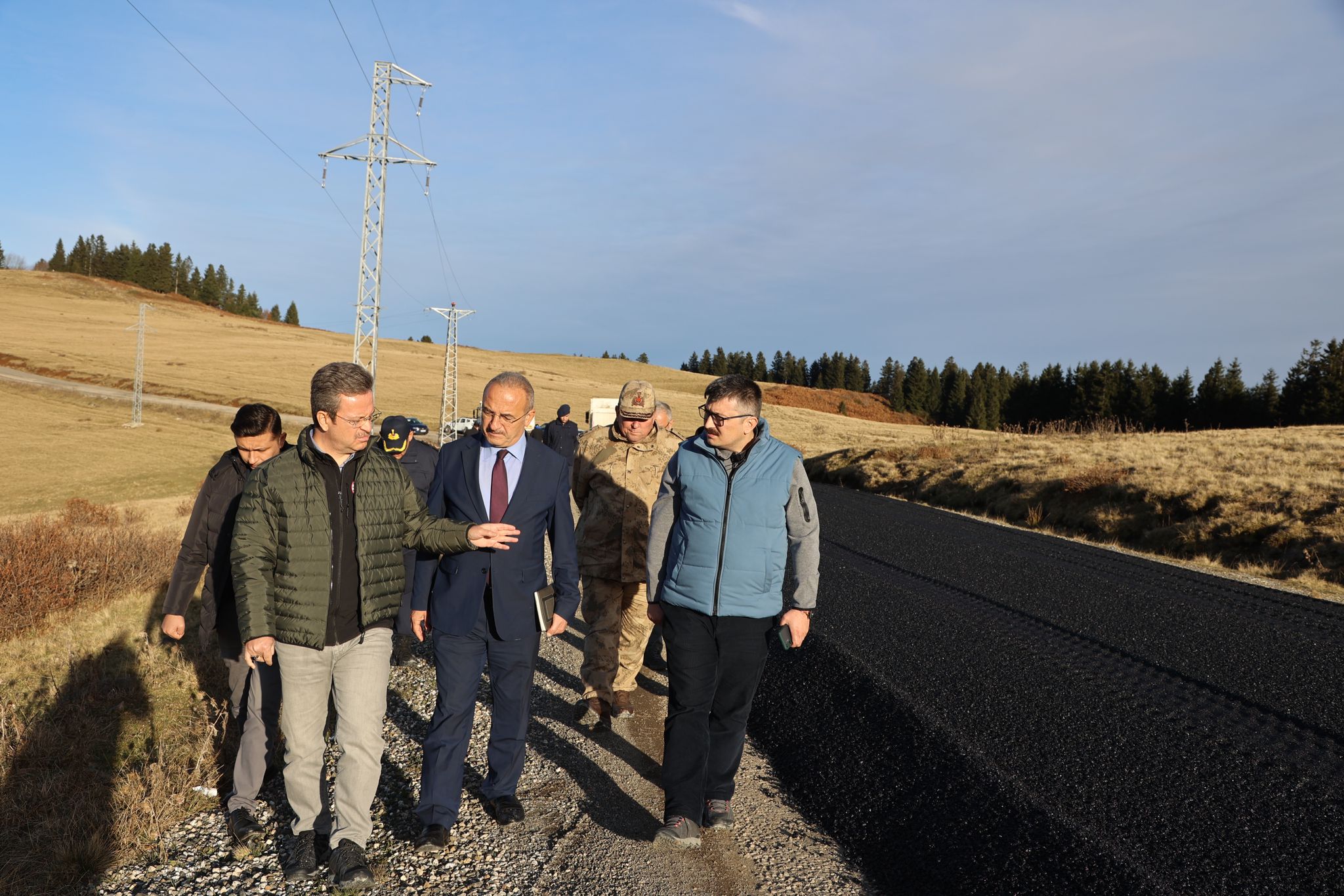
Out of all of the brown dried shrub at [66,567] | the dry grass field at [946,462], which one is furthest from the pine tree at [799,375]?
the brown dried shrub at [66,567]

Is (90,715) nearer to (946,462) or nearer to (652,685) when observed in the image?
(652,685)

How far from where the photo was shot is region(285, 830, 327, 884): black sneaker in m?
3.65

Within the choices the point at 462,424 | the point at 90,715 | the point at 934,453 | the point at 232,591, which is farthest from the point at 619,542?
the point at 462,424

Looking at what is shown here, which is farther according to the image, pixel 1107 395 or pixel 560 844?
pixel 1107 395

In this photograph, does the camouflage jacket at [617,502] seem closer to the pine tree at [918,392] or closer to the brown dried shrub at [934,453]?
the brown dried shrub at [934,453]

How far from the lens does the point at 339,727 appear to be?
3818 millimetres

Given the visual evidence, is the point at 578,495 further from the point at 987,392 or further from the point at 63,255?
the point at 63,255

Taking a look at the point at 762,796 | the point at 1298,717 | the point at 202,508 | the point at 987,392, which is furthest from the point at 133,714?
the point at 987,392

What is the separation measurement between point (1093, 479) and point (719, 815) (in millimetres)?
18504

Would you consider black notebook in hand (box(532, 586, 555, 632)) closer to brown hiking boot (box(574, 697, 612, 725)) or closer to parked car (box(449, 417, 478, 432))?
brown hiking boot (box(574, 697, 612, 725))

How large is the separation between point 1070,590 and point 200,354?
244 ft

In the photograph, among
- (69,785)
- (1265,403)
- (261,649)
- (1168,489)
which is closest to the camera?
(261,649)

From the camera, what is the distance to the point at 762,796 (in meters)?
4.79

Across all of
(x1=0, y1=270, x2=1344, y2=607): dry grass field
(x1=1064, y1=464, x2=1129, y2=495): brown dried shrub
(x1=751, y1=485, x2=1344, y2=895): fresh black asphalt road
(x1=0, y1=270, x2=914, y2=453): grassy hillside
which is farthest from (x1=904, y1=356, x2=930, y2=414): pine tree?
(x1=751, y1=485, x2=1344, y2=895): fresh black asphalt road
